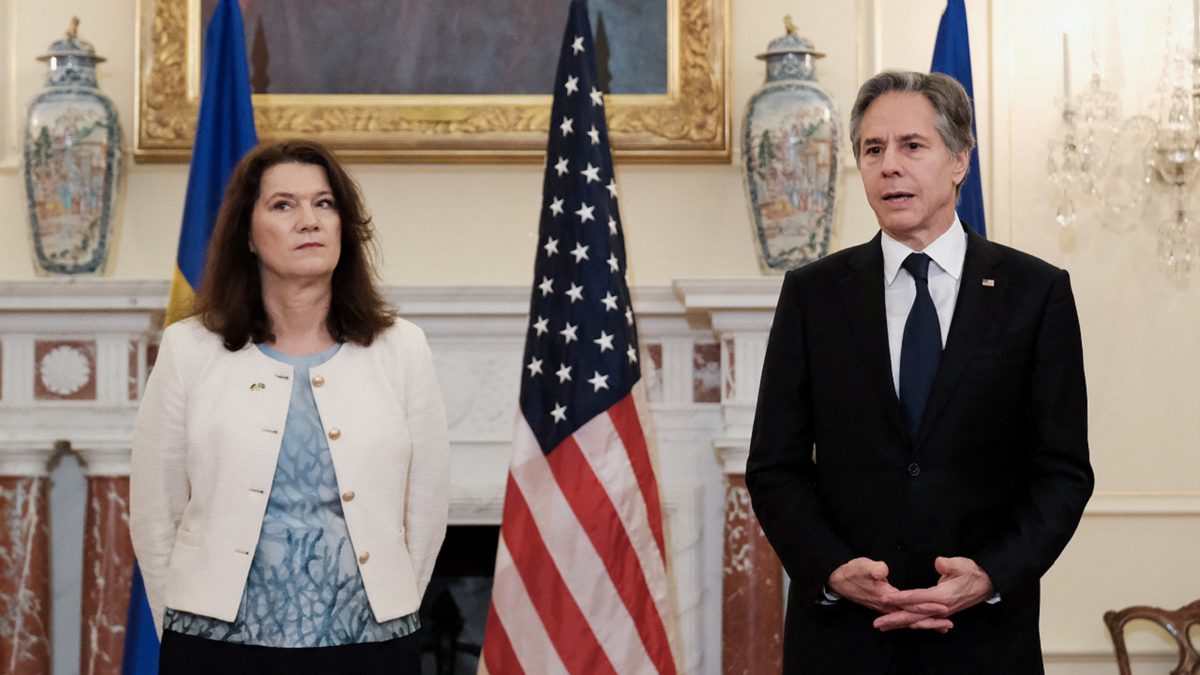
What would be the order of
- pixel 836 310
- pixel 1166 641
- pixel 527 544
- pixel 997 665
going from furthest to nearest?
pixel 1166 641
pixel 527 544
pixel 836 310
pixel 997 665

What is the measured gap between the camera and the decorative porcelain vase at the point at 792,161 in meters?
3.29

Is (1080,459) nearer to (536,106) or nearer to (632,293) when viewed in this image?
(632,293)

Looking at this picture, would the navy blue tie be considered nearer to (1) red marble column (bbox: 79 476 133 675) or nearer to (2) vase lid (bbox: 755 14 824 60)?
(2) vase lid (bbox: 755 14 824 60)

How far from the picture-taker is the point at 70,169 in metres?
3.31

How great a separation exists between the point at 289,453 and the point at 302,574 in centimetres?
20

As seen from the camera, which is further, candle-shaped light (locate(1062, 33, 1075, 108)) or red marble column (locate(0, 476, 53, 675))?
candle-shaped light (locate(1062, 33, 1075, 108))

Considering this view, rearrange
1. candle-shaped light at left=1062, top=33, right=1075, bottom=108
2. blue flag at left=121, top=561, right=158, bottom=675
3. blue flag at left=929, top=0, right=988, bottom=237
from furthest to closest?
candle-shaped light at left=1062, top=33, right=1075, bottom=108 → blue flag at left=929, top=0, right=988, bottom=237 → blue flag at left=121, top=561, right=158, bottom=675

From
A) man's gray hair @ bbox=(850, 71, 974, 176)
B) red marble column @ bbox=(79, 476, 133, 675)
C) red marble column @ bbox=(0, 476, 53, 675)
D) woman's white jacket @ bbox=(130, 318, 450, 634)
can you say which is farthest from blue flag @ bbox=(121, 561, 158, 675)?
man's gray hair @ bbox=(850, 71, 974, 176)

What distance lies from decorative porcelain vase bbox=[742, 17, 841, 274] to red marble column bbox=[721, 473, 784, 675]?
763 mm

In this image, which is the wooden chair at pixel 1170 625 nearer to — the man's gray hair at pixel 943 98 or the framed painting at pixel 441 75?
the framed painting at pixel 441 75

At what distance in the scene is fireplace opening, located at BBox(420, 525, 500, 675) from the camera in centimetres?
369

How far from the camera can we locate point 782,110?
3.30m

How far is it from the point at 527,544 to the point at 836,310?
1516 mm

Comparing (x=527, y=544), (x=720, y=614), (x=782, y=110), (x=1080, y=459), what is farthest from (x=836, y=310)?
(x=720, y=614)
